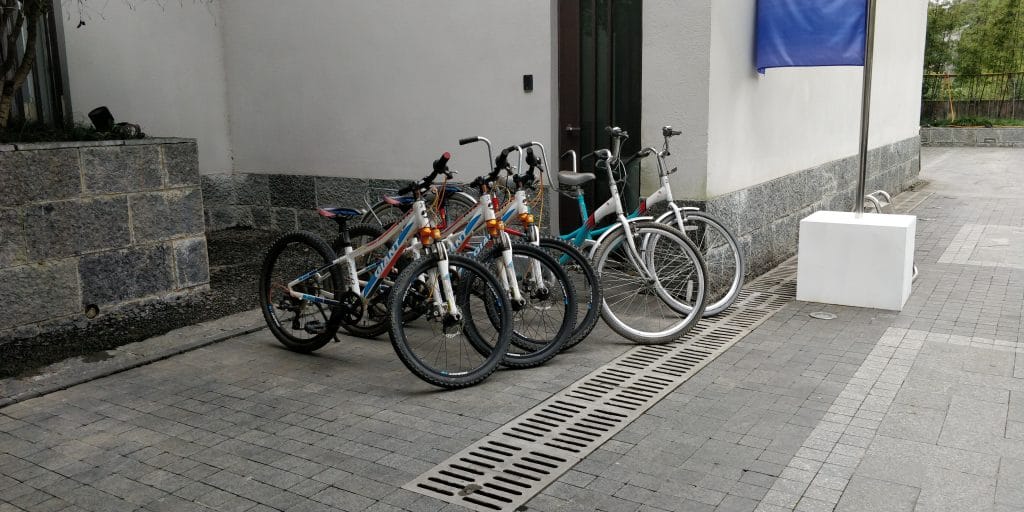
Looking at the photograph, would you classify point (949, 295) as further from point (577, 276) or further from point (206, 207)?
point (206, 207)

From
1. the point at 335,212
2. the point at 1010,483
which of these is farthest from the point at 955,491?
the point at 335,212

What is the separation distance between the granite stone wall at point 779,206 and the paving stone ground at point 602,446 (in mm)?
1161

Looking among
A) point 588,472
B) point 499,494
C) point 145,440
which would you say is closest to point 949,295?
point 588,472

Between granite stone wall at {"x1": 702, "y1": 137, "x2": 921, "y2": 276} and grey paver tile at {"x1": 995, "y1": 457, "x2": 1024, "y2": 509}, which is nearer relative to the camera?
grey paver tile at {"x1": 995, "y1": 457, "x2": 1024, "y2": 509}

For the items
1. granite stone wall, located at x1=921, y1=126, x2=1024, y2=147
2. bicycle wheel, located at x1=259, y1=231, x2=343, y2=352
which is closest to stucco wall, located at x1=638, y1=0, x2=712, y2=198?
bicycle wheel, located at x1=259, y1=231, x2=343, y2=352

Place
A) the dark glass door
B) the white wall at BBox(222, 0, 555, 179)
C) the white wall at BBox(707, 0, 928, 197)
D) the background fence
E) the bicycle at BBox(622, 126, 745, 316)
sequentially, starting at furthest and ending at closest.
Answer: the background fence < the white wall at BBox(222, 0, 555, 179) < the dark glass door < the white wall at BBox(707, 0, 928, 197) < the bicycle at BBox(622, 126, 745, 316)

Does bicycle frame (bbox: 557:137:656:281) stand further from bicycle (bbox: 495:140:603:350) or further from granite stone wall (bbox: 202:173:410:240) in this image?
granite stone wall (bbox: 202:173:410:240)

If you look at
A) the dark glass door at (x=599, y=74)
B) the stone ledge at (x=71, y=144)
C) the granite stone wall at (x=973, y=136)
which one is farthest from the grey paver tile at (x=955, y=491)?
the granite stone wall at (x=973, y=136)

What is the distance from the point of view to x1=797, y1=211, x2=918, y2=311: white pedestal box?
6176 mm

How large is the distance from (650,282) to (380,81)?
3559mm

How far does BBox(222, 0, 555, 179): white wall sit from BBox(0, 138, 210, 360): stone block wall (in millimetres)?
2040

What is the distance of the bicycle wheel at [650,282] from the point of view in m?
5.48

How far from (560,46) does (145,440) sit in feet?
14.1

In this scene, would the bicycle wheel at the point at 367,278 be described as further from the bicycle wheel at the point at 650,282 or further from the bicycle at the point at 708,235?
the bicycle at the point at 708,235
